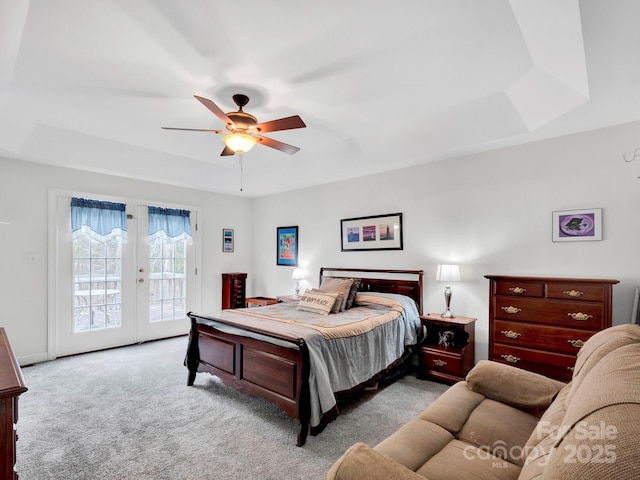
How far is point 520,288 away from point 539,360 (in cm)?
64

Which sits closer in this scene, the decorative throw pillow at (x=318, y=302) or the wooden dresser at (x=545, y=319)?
the wooden dresser at (x=545, y=319)

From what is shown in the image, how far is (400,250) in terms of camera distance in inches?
173

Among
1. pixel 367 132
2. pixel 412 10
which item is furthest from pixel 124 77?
pixel 367 132

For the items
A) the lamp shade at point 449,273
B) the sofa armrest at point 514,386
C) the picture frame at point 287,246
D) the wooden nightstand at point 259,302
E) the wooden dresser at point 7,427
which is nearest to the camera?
the wooden dresser at point 7,427

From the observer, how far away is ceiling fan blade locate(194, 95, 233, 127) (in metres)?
2.24

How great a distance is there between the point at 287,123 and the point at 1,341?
7.41 feet

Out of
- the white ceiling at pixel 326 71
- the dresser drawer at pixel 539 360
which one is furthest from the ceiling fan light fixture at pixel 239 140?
the dresser drawer at pixel 539 360

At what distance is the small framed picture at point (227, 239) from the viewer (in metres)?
6.09

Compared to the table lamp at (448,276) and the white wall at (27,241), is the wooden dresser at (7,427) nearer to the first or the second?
the table lamp at (448,276)

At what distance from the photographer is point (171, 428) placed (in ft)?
8.54

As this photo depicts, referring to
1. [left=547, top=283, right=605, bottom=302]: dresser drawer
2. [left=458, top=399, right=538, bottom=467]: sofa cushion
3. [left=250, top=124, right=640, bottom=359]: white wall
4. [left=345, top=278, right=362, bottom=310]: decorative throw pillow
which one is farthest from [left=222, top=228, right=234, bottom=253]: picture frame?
[left=458, top=399, right=538, bottom=467]: sofa cushion

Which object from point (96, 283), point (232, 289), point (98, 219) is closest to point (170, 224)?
point (98, 219)

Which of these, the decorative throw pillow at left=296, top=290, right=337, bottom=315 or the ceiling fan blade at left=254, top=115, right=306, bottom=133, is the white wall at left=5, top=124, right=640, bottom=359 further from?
the ceiling fan blade at left=254, top=115, right=306, bottom=133

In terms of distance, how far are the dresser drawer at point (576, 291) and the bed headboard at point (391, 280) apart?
1.44m
